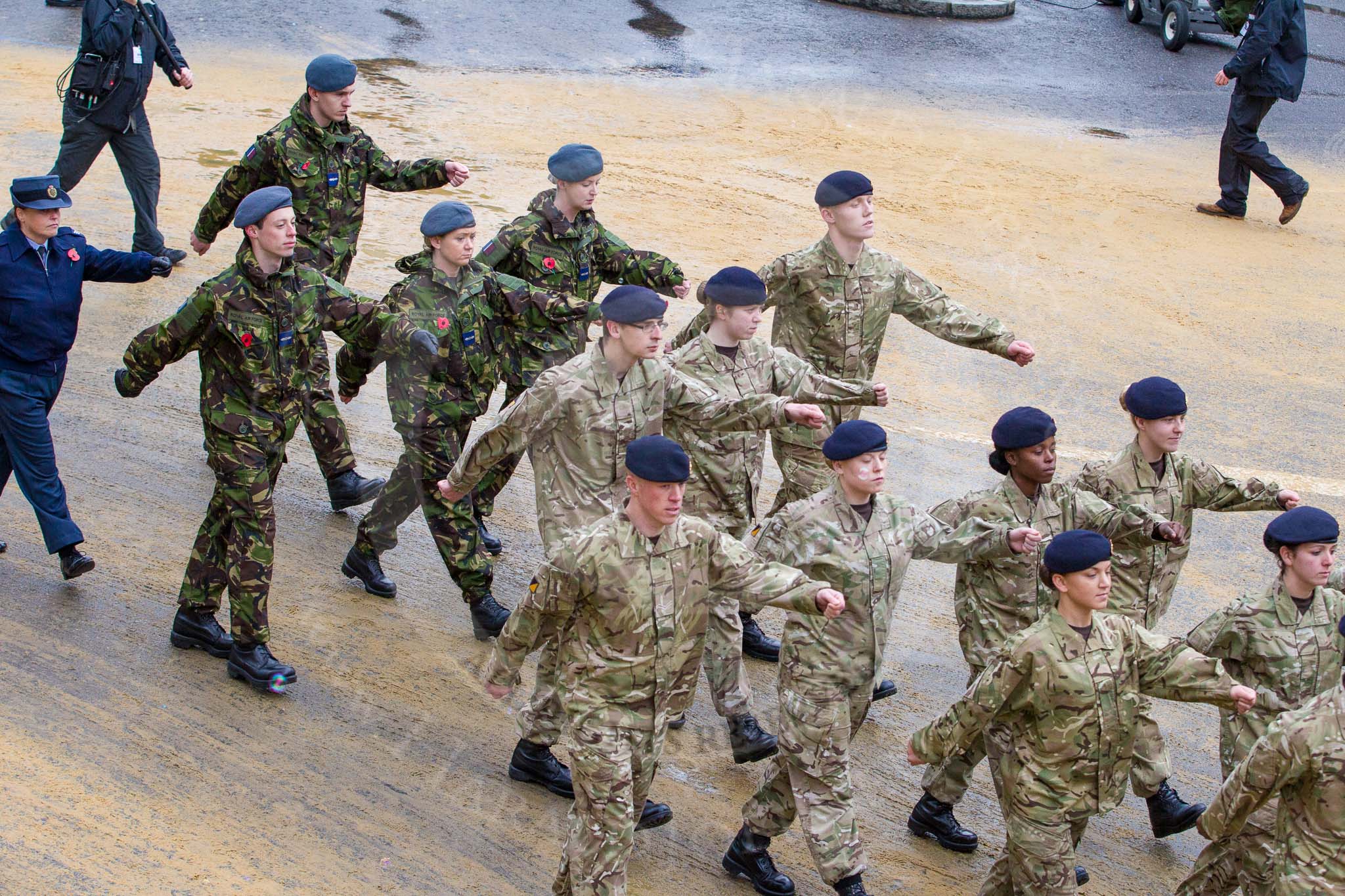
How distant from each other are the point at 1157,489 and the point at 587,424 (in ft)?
8.50

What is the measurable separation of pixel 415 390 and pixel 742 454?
1.61m

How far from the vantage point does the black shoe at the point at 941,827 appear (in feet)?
19.6

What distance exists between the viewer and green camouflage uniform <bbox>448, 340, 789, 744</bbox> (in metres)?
6.16

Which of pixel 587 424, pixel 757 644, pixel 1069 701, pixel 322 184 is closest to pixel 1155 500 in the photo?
pixel 1069 701

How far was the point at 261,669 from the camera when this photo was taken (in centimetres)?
651

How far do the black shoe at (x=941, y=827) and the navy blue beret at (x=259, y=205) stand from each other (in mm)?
3757

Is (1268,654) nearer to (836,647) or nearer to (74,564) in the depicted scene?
(836,647)

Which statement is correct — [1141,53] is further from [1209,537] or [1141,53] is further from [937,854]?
[937,854]

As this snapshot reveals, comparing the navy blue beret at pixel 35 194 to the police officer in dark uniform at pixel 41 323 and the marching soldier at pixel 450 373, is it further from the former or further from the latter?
the marching soldier at pixel 450 373

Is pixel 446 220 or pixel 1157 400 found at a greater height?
pixel 446 220

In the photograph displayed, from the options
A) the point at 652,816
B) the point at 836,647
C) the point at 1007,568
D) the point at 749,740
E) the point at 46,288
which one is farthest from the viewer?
the point at 46,288

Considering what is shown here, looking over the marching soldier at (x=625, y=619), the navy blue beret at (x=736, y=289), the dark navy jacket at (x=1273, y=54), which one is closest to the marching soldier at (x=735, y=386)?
the navy blue beret at (x=736, y=289)

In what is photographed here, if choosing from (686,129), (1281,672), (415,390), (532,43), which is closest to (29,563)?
(415,390)

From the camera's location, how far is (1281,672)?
5.66 meters
